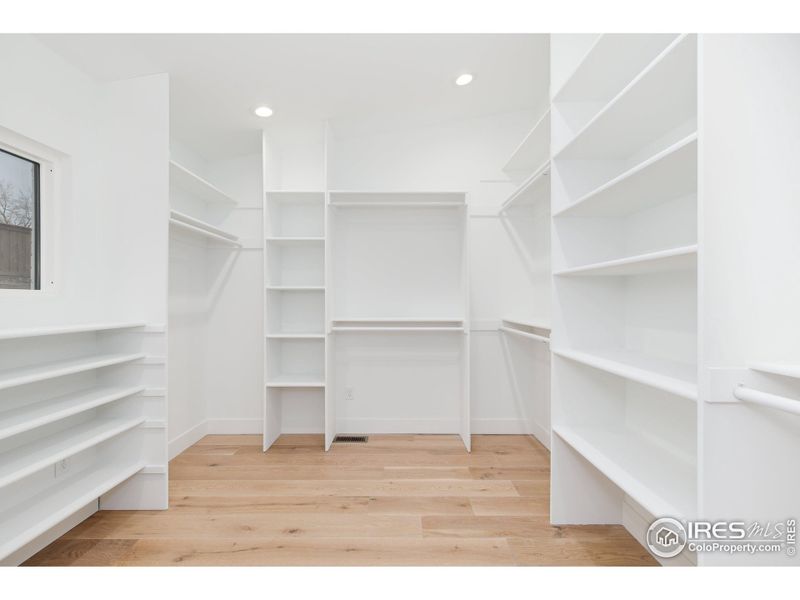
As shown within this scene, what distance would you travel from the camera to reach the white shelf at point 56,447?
155 cm

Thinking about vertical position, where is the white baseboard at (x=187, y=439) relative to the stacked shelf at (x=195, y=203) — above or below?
below

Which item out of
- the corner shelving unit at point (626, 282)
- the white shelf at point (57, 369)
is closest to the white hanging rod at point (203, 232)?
the white shelf at point (57, 369)

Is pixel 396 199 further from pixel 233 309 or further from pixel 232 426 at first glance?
pixel 232 426

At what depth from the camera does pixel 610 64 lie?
66.2 inches

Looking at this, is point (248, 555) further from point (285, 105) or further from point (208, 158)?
point (208, 158)

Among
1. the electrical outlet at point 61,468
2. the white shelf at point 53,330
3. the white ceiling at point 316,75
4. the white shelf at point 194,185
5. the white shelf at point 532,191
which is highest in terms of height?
the white ceiling at point 316,75

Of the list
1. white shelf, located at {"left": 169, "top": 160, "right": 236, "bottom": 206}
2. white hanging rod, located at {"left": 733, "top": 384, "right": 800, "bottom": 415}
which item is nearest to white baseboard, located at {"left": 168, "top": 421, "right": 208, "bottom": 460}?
white shelf, located at {"left": 169, "top": 160, "right": 236, "bottom": 206}

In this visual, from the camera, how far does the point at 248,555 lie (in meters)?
1.80

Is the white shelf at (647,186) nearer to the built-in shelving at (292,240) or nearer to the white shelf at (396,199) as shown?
the white shelf at (396,199)

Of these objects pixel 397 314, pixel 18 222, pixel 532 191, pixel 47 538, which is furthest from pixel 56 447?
pixel 532 191

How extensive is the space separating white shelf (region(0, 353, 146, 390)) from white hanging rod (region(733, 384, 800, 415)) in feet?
7.60

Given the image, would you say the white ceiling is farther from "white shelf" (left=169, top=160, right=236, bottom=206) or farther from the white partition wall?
"white shelf" (left=169, top=160, right=236, bottom=206)

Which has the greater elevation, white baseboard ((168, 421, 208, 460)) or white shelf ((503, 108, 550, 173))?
white shelf ((503, 108, 550, 173))

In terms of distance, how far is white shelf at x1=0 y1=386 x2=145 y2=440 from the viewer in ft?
5.08
